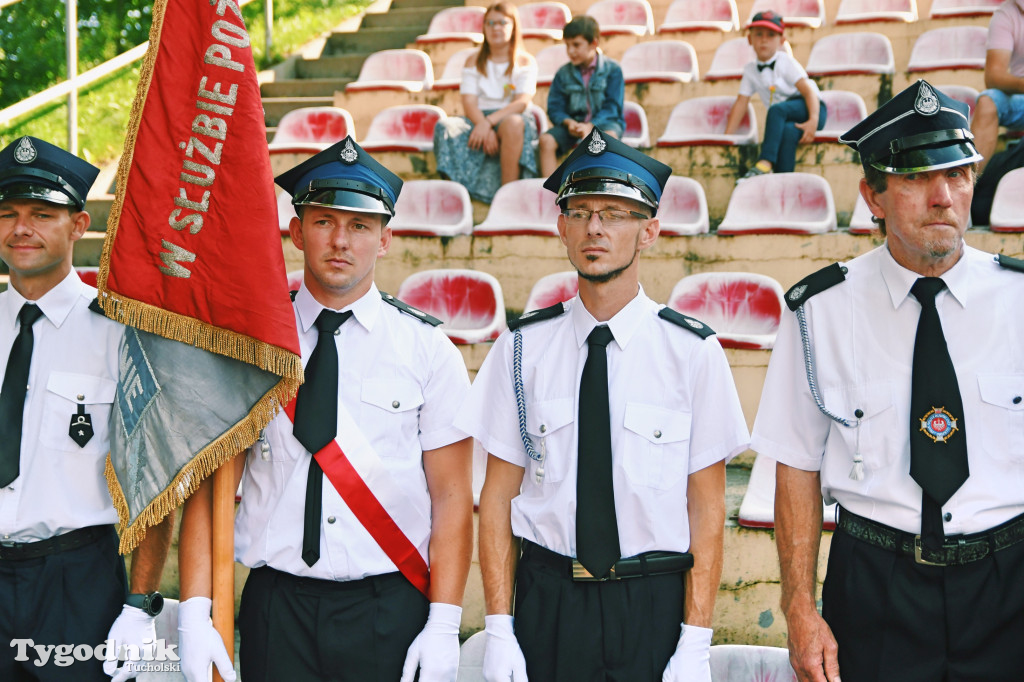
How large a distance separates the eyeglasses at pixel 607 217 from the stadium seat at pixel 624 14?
23.4ft

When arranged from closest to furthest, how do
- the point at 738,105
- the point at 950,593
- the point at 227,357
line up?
1. the point at 950,593
2. the point at 227,357
3. the point at 738,105

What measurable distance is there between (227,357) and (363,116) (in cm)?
618

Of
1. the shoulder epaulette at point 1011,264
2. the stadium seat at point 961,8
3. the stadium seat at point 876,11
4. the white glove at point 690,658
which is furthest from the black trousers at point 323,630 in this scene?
the stadium seat at point 876,11

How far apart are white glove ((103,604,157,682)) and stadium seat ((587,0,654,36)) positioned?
25.2 feet

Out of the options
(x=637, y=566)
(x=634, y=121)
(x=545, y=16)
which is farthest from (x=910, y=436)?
(x=545, y=16)

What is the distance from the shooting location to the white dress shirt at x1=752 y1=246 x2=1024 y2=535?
7.27 feet

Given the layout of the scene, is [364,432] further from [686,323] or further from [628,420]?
[686,323]

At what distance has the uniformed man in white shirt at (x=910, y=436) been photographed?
218 cm

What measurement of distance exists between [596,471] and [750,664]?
3.06 ft

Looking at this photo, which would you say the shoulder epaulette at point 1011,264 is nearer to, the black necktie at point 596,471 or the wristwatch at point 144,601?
the black necktie at point 596,471

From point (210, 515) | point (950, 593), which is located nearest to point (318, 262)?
→ point (210, 515)

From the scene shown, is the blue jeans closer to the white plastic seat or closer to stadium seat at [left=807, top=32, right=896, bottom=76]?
stadium seat at [left=807, top=32, right=896, bottom=76]

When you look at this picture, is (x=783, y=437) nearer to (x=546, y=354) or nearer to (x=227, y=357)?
A: (x=546, y=354)

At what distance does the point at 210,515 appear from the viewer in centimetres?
253
